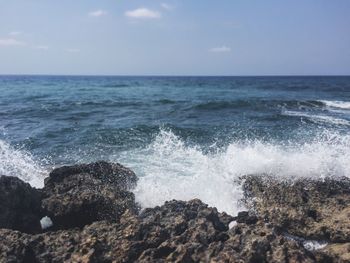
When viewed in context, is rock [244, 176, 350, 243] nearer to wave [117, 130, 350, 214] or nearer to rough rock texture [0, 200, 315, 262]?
wave [117, 130, 350, 214]

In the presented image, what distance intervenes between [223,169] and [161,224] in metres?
4.53

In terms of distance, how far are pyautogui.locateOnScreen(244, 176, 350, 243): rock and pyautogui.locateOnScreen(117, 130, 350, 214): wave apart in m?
0.56

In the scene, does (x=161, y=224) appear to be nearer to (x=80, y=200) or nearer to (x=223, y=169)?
(x=80, y=200)

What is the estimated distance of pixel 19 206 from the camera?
6.58m

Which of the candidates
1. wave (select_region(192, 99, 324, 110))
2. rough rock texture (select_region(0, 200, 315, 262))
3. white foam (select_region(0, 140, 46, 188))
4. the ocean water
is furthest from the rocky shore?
wave (select_region(192, 99, 324, 110))

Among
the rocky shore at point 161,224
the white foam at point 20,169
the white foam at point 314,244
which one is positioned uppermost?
the rocky shore at point 161,224

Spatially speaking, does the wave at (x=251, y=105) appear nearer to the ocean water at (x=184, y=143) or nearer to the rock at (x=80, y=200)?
the ocean water at (x=184, y=143)

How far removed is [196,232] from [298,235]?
229 centimetres

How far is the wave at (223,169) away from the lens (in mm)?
8539


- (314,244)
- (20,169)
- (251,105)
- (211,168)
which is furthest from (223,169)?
(251,105)

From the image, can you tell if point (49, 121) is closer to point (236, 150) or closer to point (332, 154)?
point (236, 150)

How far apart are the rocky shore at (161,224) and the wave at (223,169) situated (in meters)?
0.48

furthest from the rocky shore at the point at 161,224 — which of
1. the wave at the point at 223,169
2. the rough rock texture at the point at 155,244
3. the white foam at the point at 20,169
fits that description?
the white foam at the point at 20,169

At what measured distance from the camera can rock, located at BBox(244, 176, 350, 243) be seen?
6.55 meters
